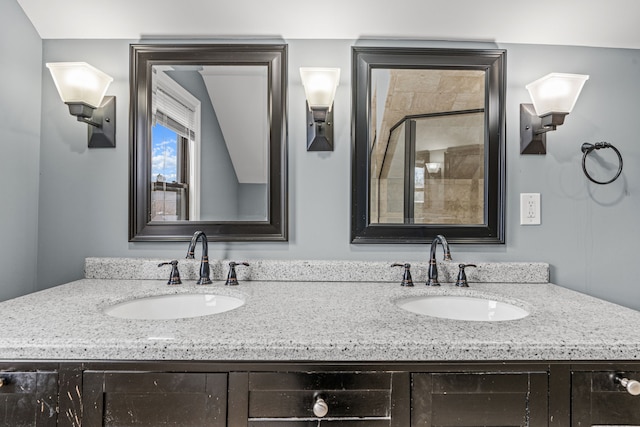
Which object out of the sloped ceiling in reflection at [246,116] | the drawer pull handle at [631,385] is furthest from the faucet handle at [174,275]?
the drawer pull handle at [631,385]

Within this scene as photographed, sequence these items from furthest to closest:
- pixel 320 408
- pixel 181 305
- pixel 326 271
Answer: pixel 326 271
pixel 181 305
pixel 320 408

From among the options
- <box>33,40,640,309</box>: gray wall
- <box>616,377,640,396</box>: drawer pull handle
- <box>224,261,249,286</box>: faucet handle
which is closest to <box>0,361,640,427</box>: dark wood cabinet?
<box>616,377,640,396</box>: drawer pull handle

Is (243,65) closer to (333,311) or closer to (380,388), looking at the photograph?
(333,311)

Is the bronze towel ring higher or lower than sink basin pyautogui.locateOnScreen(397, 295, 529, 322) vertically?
higher

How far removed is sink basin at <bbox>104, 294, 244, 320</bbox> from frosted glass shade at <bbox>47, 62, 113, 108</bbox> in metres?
0.85

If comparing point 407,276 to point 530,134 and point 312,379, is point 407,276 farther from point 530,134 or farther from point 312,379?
point 530,134

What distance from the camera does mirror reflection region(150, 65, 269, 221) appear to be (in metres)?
Answer: 1.51

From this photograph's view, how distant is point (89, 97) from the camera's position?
138 cm

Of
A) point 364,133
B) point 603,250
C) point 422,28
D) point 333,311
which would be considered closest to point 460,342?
point 333,311

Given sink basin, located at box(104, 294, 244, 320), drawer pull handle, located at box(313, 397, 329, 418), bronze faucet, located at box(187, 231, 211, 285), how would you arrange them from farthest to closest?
bronze faucet, located at box(187, 231, 211, 285) → sink basin, located at box(104, 294, 244, 320) → drawer pull handle, located at box(313, 397, 329, 418)

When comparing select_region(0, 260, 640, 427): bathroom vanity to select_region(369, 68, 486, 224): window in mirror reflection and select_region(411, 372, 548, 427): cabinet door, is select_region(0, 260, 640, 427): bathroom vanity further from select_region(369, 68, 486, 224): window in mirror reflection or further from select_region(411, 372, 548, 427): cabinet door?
select_region(369, 68, 486, 224): window in mirror reflection

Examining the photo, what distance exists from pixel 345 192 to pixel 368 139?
0.26 m

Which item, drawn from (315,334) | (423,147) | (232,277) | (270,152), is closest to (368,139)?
(423,147)

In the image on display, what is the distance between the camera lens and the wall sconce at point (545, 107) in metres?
1.33
